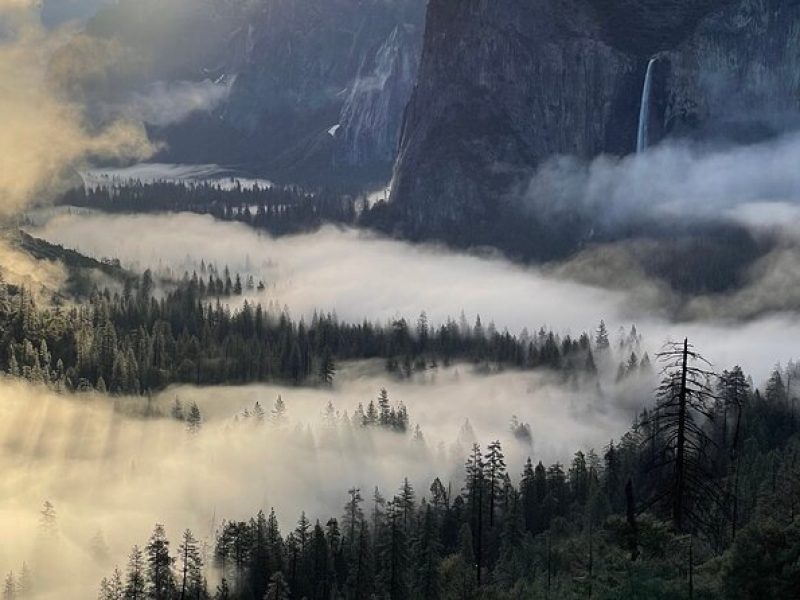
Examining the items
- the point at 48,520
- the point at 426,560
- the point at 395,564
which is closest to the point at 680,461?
the point at 426,560

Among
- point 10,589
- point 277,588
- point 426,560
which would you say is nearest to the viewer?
point 277,588

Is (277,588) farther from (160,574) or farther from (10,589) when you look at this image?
(10,589)

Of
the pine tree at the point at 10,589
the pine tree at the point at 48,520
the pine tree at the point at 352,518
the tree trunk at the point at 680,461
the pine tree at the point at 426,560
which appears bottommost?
the pine tree at the point at 10,589

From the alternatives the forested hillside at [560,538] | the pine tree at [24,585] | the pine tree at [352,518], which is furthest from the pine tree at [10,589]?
the pine tree at [352,518]

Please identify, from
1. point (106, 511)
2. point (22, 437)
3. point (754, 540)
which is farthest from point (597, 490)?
point (22, 437)

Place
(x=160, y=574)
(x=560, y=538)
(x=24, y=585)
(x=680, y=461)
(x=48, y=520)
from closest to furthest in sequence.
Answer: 1. (x=680, y=461)
2. (x=160, y=574)
3. (x=560, y=538)
4. (x=24, y=585)
5. (x=48, y=520)

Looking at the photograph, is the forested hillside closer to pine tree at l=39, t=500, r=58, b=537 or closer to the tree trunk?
the tree trunk

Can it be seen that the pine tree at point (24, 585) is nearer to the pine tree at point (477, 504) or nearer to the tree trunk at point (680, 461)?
the pine tree at point (477, 504)

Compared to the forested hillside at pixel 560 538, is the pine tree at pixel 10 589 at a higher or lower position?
lower

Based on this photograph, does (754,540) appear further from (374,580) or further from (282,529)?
(282,529)

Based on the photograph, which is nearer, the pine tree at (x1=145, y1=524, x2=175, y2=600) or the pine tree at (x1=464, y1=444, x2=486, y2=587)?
the pine tree at (x1=145, y1=524, x2=175, y2=600)

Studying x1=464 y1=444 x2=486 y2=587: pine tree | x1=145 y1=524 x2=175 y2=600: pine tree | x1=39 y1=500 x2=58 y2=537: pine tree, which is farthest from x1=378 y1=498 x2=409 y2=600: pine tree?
x1=39 y1=500 x2=58 y2=537: pine tree
